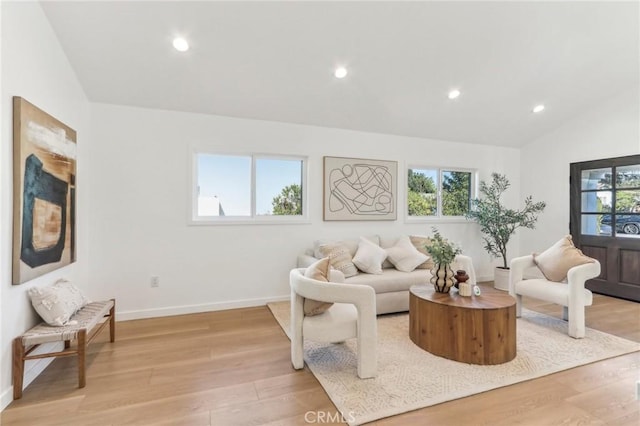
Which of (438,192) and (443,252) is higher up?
(438,192)

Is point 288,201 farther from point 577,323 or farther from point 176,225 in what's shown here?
point 577,323

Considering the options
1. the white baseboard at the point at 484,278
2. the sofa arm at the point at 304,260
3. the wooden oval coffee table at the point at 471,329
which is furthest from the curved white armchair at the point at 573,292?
the sofa arm at the point at 304,260

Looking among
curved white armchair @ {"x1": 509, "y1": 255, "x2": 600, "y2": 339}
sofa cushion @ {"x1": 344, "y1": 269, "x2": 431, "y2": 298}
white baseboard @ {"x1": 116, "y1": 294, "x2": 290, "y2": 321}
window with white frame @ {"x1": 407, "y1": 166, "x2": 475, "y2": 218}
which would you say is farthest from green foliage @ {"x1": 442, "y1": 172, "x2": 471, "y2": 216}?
white baseboard @ {"x1": 116, "y1": 294, "x2": 290, "y2": 321}

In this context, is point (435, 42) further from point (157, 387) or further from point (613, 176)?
point (157, 387)

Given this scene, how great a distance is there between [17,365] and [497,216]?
17.9 ft

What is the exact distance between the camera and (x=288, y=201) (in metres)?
4.12

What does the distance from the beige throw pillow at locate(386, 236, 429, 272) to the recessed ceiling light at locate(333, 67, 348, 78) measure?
7.18ft

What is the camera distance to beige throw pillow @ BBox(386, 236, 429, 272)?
3.72 meters

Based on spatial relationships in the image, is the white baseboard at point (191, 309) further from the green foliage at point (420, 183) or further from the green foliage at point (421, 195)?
the green foliage at point (420, 183)

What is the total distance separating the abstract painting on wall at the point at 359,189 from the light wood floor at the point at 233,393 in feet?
6.68

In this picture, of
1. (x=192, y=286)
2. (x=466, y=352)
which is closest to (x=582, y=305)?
(x=466, y=352)

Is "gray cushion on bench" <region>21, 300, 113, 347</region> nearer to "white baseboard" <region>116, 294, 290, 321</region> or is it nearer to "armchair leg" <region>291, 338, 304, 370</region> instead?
"white baseboard" <region>116, 294, 290, 321</region>

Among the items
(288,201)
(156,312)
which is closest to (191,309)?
(156,312)

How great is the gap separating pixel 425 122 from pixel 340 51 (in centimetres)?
194
